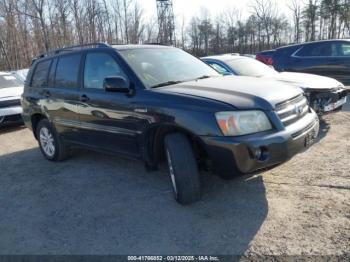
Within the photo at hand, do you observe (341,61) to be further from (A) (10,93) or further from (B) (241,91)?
(A) (10,93)

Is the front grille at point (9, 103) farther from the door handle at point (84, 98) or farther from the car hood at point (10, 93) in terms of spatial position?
the door handle at point (84, 98)

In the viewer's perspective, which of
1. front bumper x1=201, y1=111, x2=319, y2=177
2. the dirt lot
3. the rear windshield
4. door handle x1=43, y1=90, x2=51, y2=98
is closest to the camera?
the dirt lot

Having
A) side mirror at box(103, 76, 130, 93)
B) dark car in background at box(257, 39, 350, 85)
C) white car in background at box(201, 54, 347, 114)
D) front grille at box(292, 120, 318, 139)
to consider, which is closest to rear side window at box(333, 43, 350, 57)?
dark car in background at box(257, 39, 350, 85)

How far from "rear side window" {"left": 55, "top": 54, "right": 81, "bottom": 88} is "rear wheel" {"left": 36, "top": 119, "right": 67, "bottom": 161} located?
2.67 feet

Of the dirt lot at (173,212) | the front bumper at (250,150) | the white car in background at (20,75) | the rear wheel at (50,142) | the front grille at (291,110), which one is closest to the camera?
the dirt lot at (173,212)

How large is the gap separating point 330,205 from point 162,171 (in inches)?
87.4

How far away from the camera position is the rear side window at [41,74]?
5871mm

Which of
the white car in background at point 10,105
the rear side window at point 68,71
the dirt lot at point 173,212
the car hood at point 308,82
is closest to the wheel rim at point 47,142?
the dirt lot at point 173,212

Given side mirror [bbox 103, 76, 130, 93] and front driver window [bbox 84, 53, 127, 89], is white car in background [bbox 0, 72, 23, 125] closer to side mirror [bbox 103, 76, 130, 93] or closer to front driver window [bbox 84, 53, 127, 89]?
front driver window [bbox 84, 53, 127, 89]

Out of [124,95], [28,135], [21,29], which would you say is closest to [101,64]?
[124,95]

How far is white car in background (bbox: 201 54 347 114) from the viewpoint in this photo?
6.19 meters

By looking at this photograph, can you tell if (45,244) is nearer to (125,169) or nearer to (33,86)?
(125,169)

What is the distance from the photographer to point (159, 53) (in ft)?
15.8

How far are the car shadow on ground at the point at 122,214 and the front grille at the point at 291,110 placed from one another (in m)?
0.72
